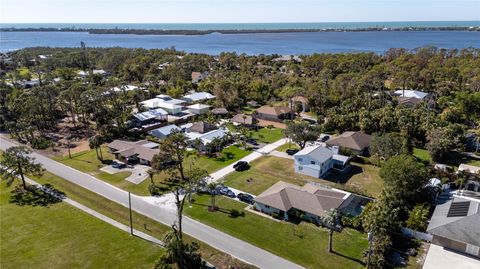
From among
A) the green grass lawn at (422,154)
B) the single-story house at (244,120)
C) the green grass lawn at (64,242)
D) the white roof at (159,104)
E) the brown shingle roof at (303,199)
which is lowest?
the green grass lawn at (64,242)

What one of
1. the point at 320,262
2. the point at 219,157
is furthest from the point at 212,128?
the point at 320,262

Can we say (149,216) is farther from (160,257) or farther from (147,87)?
(147,87)

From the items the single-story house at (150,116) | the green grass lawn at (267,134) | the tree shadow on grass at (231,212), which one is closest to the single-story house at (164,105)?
the single-story house at (150,116)

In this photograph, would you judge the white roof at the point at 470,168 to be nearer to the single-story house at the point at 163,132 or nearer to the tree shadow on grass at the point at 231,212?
the tree shadow on grass at the point at 231,212

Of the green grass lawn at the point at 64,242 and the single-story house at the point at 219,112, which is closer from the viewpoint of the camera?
the green grass lawn at the point at 64,242

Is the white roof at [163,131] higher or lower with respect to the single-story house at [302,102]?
lower

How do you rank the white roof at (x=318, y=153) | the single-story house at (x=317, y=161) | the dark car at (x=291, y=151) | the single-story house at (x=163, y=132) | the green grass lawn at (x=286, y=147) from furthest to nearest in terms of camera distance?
the single-story house at (x=163, y=132)
the green grass lawn at (x=286, y=147)
the dark car at (x=291, y=151)
the white roof at (x=318, y=153)
the single-story house at (x=317, y=161)

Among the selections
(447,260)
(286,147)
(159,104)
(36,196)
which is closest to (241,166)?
(286,147)

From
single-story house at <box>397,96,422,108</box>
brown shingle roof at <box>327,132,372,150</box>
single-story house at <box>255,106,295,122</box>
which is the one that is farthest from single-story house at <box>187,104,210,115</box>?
single-story house at <box>397,96,422,108</box>

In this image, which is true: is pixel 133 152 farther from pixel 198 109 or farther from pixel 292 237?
pixel 292 237
